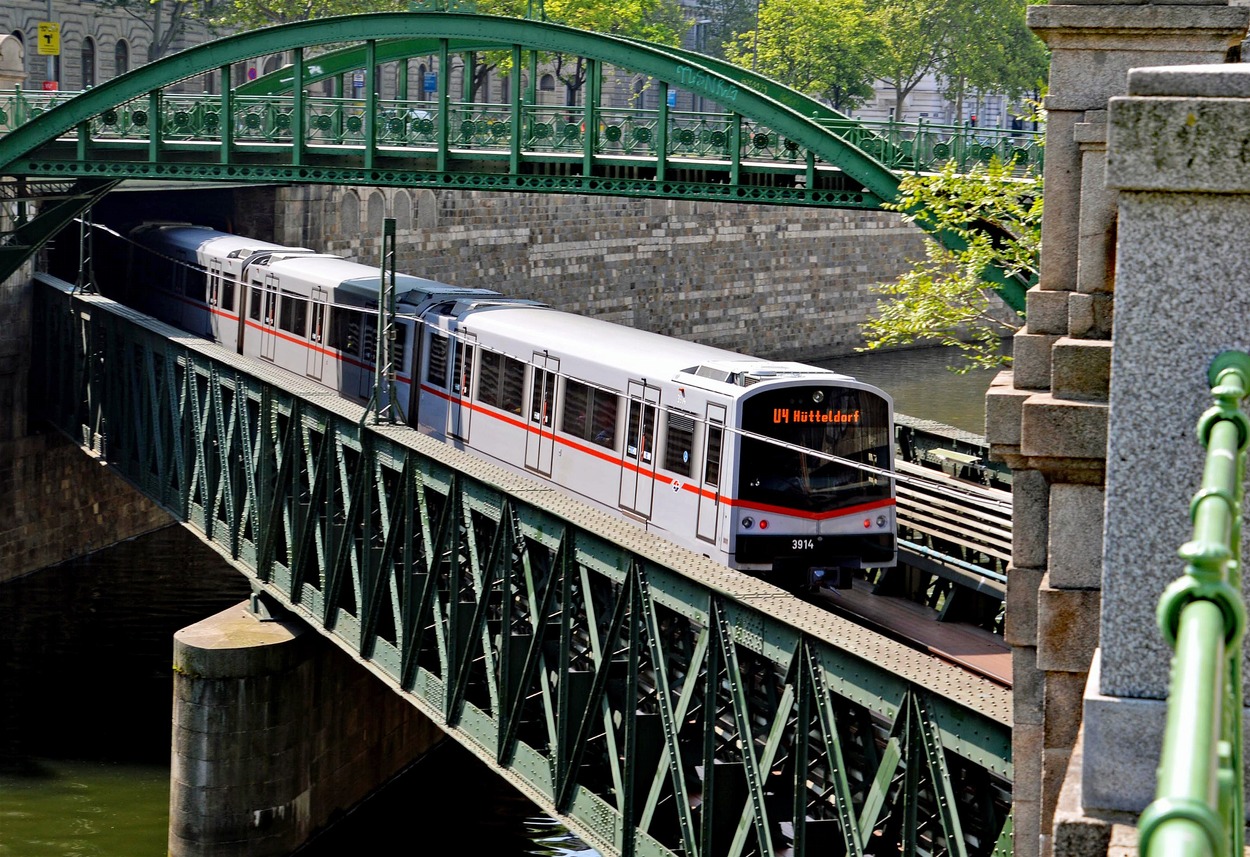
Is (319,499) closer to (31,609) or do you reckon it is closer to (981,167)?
(981,167)

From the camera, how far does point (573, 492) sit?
19906 mm

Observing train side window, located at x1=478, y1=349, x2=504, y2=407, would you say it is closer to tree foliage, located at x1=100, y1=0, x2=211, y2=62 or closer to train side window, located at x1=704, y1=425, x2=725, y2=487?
train side window, located at x1=704, y1=425, x2=725, y2=487

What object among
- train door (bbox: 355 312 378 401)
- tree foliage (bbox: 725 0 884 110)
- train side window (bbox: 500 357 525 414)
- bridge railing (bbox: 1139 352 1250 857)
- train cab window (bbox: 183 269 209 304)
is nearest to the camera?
A: bridge railing (bbox: 1139 352 1250 857)

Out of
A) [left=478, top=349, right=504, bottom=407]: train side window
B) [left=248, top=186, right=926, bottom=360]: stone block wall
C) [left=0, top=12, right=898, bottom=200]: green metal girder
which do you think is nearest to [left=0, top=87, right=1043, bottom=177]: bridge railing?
[left=0, top=12, right=898, bottom=200]: green metal girder

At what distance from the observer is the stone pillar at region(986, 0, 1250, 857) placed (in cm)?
582

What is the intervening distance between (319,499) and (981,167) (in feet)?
32.3

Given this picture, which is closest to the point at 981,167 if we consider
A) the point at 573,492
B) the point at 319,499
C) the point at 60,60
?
the point at 573,492

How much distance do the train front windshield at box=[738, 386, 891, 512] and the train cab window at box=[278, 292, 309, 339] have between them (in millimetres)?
12126

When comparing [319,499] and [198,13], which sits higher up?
[198,13]

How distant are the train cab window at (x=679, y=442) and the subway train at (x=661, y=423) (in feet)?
0.06

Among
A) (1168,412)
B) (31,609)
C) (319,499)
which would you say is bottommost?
(31,609)

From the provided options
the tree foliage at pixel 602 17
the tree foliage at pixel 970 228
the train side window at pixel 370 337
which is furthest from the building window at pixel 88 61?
the tree foliage at pixel 970 228

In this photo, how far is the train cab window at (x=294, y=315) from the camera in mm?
28000

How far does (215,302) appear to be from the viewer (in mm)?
32094
